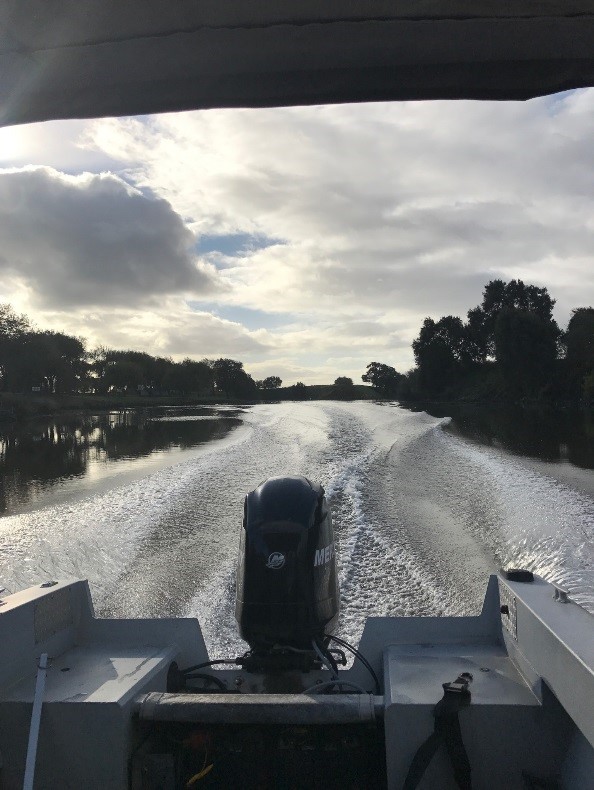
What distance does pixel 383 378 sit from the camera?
198 ft

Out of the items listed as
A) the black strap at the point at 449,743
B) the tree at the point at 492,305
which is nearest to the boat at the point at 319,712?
the black strap at the point at 449,743

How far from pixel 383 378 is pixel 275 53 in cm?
5931

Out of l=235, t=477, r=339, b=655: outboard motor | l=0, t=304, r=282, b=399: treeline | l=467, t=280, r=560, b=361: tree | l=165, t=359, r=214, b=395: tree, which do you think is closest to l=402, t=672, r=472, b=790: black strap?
l=235, t=477, r=339, b=655: outboard motor

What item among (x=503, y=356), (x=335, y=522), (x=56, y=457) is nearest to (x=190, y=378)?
(x=503, y=356)

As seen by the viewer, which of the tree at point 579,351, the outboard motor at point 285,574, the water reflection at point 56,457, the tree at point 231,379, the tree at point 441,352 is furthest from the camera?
the tree at point 231,379

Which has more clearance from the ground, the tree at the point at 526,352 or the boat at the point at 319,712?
the tree at the point at 526,352

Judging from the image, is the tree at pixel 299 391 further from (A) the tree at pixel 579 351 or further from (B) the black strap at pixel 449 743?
(B) the black strap at pixel 449 743

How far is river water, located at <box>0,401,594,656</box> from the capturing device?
4391mm

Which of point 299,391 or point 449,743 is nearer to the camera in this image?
point 449,743

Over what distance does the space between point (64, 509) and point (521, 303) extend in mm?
56732

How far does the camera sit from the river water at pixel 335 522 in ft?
14.4

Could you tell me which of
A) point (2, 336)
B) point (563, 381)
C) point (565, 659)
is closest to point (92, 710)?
point (565, 659)

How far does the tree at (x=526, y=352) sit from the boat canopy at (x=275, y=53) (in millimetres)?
43241

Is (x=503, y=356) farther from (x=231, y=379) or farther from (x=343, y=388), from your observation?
(x=231, y=379)
